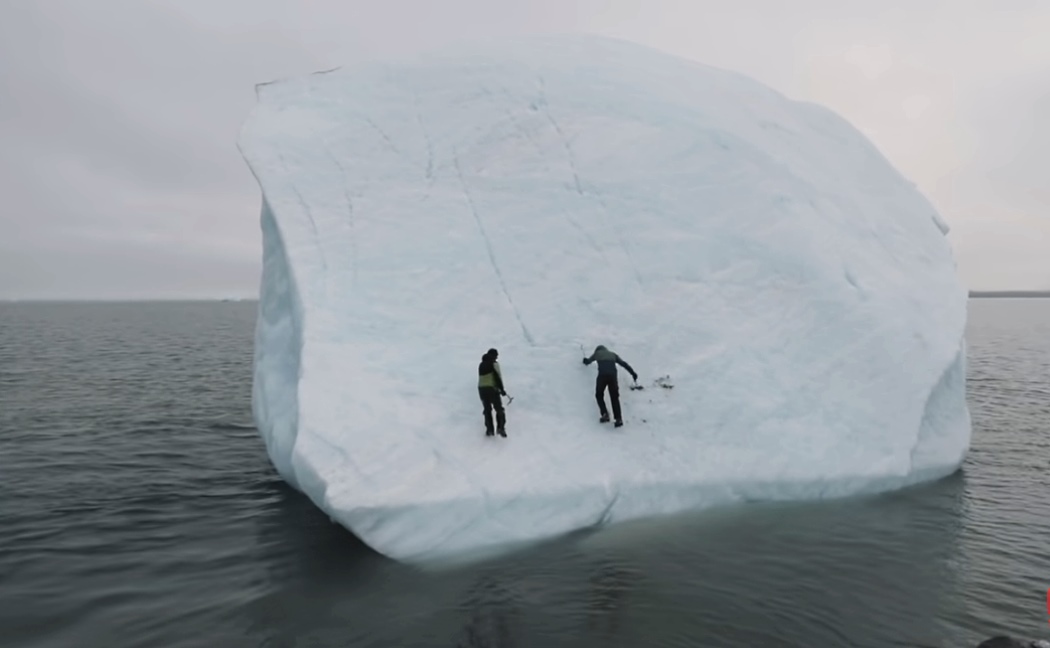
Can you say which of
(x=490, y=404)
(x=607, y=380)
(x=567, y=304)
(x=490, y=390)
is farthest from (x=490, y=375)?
(x=567, y=304)

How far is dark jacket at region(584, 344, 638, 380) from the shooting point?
9266 millimetres

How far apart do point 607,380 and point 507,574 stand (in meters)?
3.01

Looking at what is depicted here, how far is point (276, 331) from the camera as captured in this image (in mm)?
11359

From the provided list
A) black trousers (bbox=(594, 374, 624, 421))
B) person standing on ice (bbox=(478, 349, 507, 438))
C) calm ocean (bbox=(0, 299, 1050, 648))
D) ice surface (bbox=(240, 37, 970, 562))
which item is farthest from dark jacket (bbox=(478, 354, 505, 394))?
calm ocean (bbox=(0, 299, 1050, 648))

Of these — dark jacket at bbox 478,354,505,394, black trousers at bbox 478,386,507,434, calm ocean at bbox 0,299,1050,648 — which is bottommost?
calm ocean at bbox 0,299,1050,648

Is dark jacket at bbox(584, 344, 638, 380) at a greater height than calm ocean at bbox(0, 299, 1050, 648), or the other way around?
dark jacket at bbox(584, 344, 638, 380)

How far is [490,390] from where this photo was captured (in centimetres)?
877

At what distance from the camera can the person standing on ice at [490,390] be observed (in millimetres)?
8773

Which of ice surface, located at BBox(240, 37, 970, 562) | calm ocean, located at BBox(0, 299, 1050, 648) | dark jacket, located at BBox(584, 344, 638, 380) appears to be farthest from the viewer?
dark jacket, located at BBox(584, 344, 638, 380)

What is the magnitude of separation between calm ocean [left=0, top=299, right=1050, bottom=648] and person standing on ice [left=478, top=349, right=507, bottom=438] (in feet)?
5.61

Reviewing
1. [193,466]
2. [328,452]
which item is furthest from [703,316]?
[193,466]

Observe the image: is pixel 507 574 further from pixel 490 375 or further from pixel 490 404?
pixel 490 375

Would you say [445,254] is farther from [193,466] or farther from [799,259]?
[193,466]

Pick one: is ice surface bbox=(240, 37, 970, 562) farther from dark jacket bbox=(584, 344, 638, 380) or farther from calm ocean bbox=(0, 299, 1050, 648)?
calm ocean bbox=(0, 299, 1050, 648)
